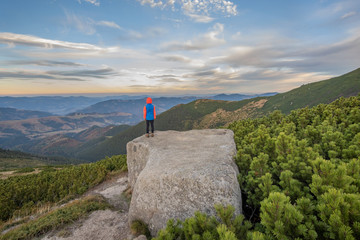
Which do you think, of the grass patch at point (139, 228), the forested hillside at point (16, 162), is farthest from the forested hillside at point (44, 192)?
the forested hillside at point (16, 162)

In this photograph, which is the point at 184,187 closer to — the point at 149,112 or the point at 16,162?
the point at 149,112

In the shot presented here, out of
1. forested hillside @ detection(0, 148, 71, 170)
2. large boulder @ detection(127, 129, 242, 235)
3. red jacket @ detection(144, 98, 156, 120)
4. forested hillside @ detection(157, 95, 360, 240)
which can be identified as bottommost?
forested hillside @ detection(0, 148, 71, 170)

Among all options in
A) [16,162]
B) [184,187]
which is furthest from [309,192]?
[16,162]

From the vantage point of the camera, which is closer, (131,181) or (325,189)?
(325,189)

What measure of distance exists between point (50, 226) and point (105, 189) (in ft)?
24.9

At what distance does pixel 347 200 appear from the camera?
2908 mm

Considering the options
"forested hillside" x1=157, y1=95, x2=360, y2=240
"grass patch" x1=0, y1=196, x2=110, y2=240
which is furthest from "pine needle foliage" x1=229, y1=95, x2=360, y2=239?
"grass patch" x1=0, y1=196, x2=110, y2=240

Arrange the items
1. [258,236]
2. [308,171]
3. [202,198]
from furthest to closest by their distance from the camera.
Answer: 1. [202,198]
2. [308,171]
3. [258,236]

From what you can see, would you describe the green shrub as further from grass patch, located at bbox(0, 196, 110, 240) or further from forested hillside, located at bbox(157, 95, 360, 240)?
grass patch, located at bbox(0, 196, 110, 240)

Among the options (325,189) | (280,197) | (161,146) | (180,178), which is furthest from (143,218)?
(325,189)

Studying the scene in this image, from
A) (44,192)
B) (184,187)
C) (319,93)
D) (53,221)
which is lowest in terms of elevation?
(44,192)

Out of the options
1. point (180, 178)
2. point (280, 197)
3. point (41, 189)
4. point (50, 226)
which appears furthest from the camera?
→ point (41, 189)

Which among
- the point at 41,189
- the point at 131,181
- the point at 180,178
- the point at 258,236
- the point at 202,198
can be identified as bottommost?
the point at 41,189

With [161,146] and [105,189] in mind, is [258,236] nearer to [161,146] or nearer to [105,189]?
[161,146]
